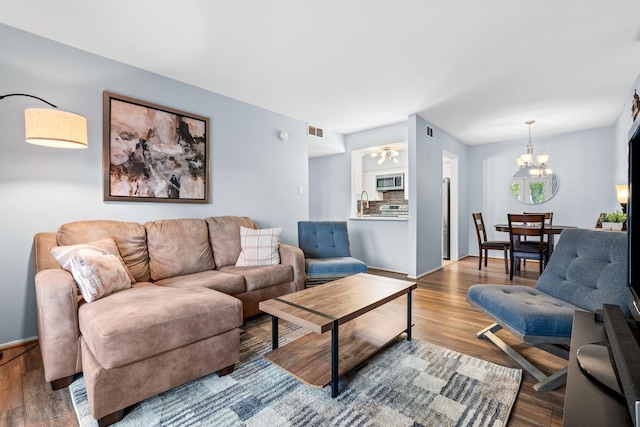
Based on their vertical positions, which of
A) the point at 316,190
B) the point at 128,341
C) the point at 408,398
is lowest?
the point at 408,398

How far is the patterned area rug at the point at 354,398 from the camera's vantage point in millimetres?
1444

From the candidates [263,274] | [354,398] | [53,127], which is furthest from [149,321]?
[53,127]

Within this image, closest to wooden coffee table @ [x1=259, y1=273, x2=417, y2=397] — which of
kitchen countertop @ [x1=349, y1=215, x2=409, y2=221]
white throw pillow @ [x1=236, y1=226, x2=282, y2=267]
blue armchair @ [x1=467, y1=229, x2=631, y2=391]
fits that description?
blue armchair @ [x1=467, y1=229, x2=631, y2=391]

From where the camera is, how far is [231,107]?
3574 millimetres

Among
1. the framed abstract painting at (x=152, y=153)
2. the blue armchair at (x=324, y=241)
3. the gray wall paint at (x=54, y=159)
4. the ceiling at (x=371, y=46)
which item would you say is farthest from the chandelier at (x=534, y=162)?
the framed abstract painting at (x=152, y=153)

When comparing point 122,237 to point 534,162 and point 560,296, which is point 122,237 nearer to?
point 560,296

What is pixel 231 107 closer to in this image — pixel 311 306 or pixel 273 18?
pixel 273 18

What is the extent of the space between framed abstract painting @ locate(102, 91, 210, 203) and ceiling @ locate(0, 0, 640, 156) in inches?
16.8

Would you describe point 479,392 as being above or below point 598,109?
below

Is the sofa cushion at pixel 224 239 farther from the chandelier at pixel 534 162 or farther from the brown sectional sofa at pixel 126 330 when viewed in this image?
the chandelier at pixel 534 162

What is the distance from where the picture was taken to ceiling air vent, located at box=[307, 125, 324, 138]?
15.2 ft

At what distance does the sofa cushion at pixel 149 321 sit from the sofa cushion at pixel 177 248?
0.69 metres

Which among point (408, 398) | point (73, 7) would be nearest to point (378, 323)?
point (408, 398)

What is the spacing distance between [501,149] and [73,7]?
6593mm
